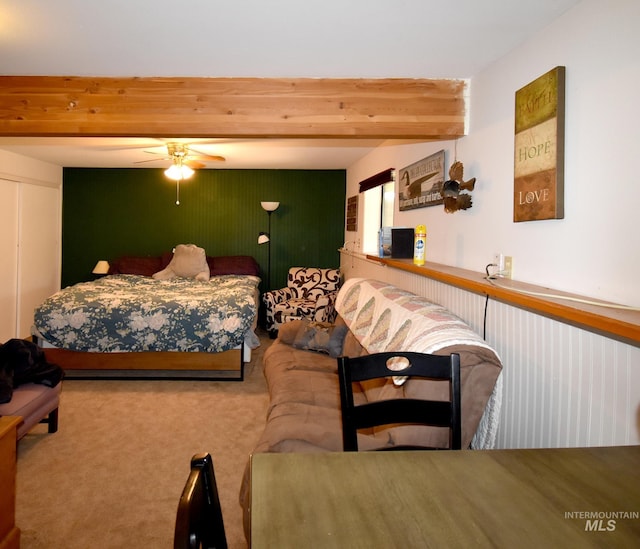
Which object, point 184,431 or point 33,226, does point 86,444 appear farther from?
point 33,226

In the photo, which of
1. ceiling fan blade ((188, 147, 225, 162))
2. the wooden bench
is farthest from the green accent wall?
the wooden bench

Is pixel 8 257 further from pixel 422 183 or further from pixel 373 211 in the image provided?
pixel 422 183

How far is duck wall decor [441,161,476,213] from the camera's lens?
7.90 feet

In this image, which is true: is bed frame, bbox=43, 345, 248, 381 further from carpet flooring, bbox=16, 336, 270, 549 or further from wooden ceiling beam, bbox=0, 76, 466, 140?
wooden ceiling beam, bbox=0, 76, 466, 140

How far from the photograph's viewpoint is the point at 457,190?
2445 mm

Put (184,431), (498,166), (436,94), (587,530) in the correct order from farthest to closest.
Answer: (184,431)
(436,94)
(498,166)
(587,530)

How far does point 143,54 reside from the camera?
2227mm

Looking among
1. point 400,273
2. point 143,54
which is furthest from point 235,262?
point 143,54

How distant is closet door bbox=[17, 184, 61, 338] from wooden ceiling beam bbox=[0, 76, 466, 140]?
10.4ft

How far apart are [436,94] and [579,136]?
1.14 meters

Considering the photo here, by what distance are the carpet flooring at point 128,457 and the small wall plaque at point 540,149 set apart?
1767 millimetres

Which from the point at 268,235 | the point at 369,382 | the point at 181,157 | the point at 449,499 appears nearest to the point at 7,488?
the point at 369,382

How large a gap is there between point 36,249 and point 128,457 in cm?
396

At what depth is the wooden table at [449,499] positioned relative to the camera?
0.75 meters
